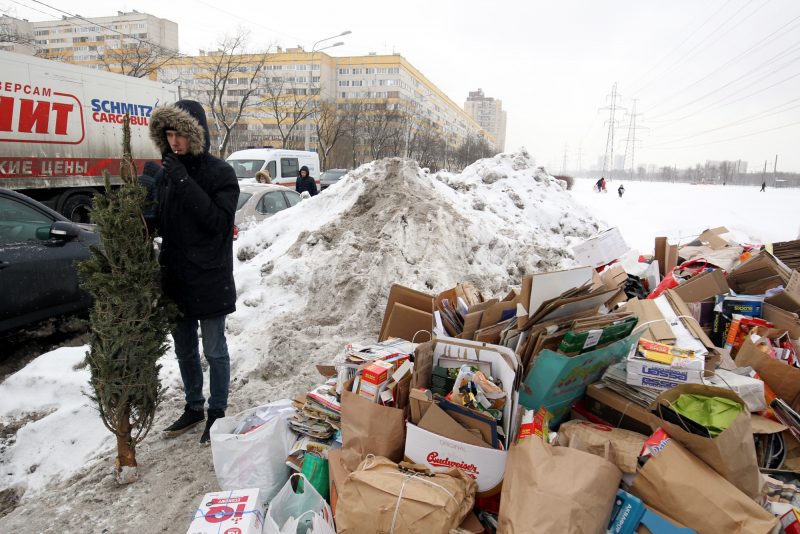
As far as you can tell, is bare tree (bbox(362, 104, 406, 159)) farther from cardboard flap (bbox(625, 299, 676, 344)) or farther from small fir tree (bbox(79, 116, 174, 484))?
small fir tree (bbox(79, 116, 174, 484))

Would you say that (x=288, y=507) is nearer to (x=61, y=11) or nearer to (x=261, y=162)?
(x=261, y=162)

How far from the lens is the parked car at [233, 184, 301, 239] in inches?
353

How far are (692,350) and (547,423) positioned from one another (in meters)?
1.21

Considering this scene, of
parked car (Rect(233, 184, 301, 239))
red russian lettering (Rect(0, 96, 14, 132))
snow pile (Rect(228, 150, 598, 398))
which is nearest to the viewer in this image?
snow pile (Rect(228, 150, 598, 398))

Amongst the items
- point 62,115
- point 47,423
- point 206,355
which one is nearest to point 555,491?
point 206,355

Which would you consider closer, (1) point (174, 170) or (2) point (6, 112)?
(1) point (174, 170)

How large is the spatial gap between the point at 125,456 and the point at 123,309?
0.96m

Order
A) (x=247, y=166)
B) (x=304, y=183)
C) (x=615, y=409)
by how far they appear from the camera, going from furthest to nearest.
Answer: (x=247, y=166), (x=304, y=183), (x=615, y=409)

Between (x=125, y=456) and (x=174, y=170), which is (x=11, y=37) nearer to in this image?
(x=174, y=170)

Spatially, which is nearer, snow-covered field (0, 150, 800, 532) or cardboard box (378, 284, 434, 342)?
snow-covered field (0, 150, 800, 532)

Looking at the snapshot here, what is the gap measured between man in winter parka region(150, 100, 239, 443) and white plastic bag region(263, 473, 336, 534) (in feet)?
3.52

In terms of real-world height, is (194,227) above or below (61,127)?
below

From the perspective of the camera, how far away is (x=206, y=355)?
3.17 metres

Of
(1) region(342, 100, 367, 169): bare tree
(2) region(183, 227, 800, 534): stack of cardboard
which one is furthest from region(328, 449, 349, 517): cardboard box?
(1) region(342, 100, 367, 169): bare tree
